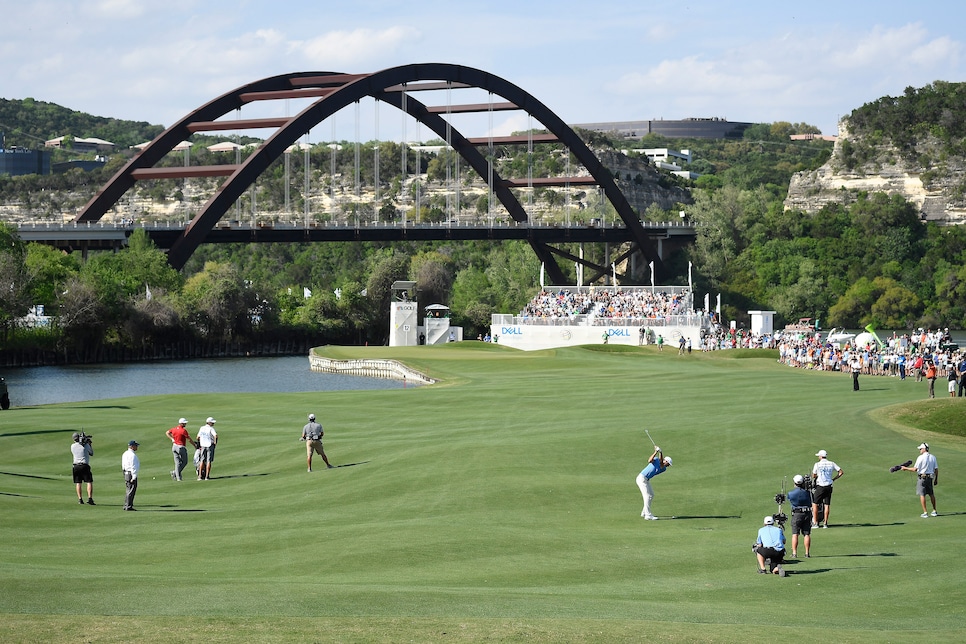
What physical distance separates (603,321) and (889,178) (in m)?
79.9

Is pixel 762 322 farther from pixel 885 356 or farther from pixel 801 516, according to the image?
pixel 801 516

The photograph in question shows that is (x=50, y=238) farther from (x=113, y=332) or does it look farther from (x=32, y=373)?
(x=32, y=373)

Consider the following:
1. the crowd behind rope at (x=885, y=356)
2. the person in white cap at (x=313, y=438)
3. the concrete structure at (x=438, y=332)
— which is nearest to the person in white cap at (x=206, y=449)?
the person in white cap at (x=313, y=438)

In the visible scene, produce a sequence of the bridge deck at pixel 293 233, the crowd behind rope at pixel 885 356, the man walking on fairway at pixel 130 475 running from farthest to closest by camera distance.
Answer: the bridge deck at pixel 293 233, the crowd behind rope at pixel 885 356, the man walking on fairway at pixel 130 475

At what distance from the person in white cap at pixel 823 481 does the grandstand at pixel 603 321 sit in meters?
63.1

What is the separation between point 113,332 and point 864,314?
73.8 meters

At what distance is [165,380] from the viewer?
257 ft

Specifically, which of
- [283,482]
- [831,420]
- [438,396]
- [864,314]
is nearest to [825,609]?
[283,482]

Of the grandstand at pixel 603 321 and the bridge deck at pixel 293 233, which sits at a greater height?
the bridge deck at pixel 293 233

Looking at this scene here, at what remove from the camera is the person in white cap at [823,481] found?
23.7m

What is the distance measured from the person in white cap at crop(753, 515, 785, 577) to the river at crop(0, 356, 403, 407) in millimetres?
47037

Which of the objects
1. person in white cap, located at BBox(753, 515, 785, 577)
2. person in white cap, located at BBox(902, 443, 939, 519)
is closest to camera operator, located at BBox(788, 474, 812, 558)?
person in white cap, located at BBox(753, 515, 785, 577)

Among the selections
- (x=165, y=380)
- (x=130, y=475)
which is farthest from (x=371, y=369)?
(x=130, y=475)

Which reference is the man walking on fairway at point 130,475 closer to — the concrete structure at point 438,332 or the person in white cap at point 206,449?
the person in white cap at point 206,449
